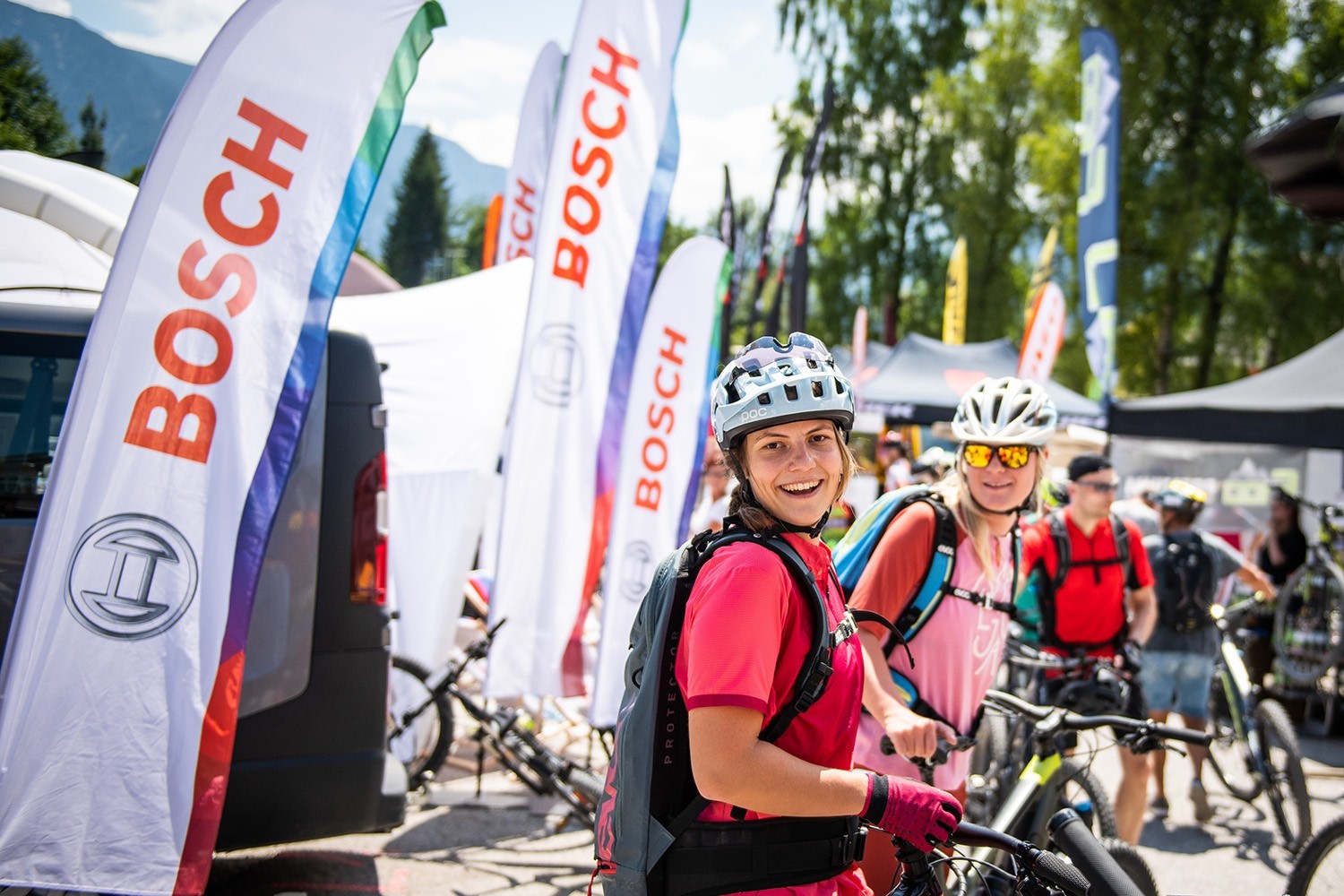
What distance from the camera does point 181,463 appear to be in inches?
118

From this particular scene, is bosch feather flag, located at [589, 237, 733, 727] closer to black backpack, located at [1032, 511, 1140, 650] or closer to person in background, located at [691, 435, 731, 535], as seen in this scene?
black backpack, located at [1032, 511, 1140, 650]

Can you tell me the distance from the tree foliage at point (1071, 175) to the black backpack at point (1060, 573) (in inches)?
769

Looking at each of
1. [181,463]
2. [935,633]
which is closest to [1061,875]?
[935,633]

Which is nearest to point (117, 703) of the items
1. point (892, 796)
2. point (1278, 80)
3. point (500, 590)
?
point (892, 796)

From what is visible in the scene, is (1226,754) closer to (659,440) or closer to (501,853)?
(659,440)

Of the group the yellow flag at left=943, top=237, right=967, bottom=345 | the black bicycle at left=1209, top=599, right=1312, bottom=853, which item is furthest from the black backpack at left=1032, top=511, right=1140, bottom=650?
the yellow flag at left=943, top=237, right=967, bottom=345

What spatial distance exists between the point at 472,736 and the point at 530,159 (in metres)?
7.23

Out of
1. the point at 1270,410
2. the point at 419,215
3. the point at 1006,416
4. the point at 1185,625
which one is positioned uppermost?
the point at 419,215

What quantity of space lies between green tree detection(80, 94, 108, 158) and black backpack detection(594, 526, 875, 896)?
5.24 m

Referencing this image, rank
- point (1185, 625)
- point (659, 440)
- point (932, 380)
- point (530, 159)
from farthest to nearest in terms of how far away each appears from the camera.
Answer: point (932, 380) < point (530, 159) < point (1185, 625) < point (659, 440)

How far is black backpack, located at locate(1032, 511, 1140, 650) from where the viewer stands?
4.95 m

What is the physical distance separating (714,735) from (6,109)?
16.0ft

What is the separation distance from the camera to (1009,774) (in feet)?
15.0

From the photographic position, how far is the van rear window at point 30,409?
3.32m
